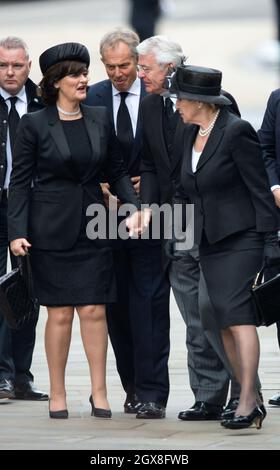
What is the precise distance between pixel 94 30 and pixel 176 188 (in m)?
27.6

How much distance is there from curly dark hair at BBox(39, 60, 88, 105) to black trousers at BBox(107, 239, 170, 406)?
2.72 feet

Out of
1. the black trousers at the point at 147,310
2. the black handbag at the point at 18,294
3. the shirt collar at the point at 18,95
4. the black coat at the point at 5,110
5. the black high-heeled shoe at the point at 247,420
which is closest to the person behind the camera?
the black high-heeled shoe at the point at 247,420

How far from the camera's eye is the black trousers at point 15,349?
30.2 feet

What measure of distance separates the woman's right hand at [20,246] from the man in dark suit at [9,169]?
786 millimetres

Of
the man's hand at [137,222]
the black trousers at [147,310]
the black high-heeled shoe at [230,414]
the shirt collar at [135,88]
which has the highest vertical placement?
the shirt collar at [135,88]

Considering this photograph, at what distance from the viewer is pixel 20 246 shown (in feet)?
27.0

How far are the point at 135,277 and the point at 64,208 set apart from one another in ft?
1.97

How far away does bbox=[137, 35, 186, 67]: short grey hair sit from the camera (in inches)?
327

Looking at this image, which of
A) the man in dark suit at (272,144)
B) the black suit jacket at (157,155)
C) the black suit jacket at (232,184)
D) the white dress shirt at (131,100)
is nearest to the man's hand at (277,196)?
the man in dark suit at (272,144)

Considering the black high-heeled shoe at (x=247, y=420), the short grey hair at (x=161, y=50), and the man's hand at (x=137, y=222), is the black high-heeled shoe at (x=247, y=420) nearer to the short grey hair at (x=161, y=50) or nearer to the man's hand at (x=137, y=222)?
the man's hand at (x=137, y=222)

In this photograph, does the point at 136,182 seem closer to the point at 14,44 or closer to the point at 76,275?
the point at 76,275

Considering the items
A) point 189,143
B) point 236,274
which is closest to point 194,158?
point 189,143

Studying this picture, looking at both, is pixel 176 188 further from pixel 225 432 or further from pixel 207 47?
pixel 207 47
